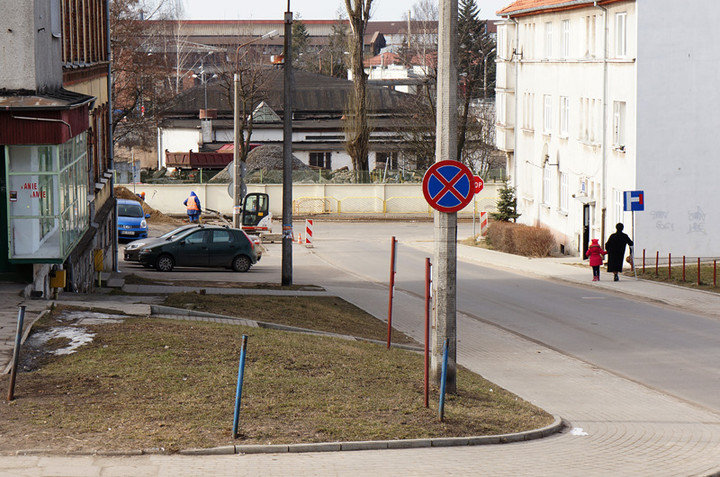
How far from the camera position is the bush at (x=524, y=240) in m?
39.8

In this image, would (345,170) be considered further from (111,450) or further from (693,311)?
(111,450)

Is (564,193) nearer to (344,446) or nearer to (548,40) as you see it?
(548,40)

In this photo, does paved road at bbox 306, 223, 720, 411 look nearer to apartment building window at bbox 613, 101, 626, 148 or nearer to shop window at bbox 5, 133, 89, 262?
apartment building window at bbox 613, 101, 626, 148

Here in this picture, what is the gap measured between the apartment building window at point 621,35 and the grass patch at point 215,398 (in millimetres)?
22870

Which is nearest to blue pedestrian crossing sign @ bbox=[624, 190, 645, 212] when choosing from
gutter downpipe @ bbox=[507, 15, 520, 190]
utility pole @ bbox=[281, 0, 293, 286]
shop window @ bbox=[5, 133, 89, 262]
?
utility pole @ bbox=[281, 0, 293, 286]

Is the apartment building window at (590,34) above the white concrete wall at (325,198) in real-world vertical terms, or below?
above

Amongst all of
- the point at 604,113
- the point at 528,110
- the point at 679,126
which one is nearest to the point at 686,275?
the point at 679,126

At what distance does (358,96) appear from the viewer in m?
58.0

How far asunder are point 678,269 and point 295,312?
53.6 ft

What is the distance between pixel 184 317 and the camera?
1586 centimetres

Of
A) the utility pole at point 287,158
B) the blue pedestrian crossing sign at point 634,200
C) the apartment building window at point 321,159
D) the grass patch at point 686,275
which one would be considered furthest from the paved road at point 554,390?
the apartment building window at point 321,159

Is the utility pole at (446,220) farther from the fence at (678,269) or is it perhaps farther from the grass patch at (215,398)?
the fence at (678,269)

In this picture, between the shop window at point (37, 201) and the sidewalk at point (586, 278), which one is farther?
the sidewalk at point (586, 278)

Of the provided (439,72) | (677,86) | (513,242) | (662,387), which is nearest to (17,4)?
(439,72)
